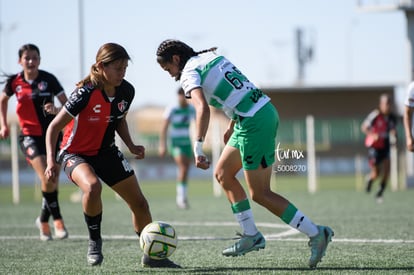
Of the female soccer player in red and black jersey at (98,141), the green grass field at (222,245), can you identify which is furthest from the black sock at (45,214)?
the female soccer player in red and black jersey at (98,141)

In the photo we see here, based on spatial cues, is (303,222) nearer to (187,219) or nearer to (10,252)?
(10,252)

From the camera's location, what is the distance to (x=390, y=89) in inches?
1683

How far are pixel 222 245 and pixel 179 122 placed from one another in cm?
807

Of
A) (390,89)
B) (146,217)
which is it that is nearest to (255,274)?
(146,217)

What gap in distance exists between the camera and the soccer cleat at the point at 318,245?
6508mm

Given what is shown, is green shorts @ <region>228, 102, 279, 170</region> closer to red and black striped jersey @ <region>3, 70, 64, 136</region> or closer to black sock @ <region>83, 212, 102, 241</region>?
black sock @ <region>83, 212, 102, 241</region>

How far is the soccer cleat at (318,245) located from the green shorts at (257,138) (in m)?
0.74

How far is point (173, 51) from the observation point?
659 cm

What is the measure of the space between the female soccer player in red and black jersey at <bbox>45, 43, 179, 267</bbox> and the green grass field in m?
0.47

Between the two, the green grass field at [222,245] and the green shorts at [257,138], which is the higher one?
the green shorts at [257,138]

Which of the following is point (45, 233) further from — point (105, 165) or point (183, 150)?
point (183, 150)

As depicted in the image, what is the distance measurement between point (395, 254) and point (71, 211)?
9179 millimetres

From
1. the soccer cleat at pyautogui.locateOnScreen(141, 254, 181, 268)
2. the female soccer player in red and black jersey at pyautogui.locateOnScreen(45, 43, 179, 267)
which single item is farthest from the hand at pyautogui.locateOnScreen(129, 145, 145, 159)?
the soccer cleat at pyautogui.locateOnScreen(141, 254, 181, 268)

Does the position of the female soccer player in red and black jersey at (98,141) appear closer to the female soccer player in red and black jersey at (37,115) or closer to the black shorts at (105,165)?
the black shorts at (105,165)
